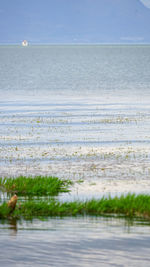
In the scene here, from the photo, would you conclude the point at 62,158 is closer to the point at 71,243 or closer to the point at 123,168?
the point at 123,168

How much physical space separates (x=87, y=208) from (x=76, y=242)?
256 centimetres

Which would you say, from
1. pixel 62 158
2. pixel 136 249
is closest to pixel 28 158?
pixel 62 158

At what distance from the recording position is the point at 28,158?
80.9ft

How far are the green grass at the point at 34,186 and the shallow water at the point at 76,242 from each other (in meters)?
2.71

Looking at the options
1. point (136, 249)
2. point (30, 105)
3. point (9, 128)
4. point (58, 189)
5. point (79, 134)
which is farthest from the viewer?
point (30, 105)

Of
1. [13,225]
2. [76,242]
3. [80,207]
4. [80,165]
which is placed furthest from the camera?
[80,165]

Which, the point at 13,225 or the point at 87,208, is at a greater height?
the point at 87,208

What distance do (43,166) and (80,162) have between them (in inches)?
63.9

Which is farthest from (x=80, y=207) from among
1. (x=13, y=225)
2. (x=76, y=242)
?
(x=76, y=242)

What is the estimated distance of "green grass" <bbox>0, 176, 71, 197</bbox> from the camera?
17.7 meters

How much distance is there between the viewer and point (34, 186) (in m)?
17.8

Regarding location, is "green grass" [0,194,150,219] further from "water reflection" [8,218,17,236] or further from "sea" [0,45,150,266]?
"sea" [0,45,150,266]

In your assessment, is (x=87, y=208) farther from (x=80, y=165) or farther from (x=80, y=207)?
(x=80, y=165)

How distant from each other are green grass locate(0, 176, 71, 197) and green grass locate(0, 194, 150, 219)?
165 centimetres
